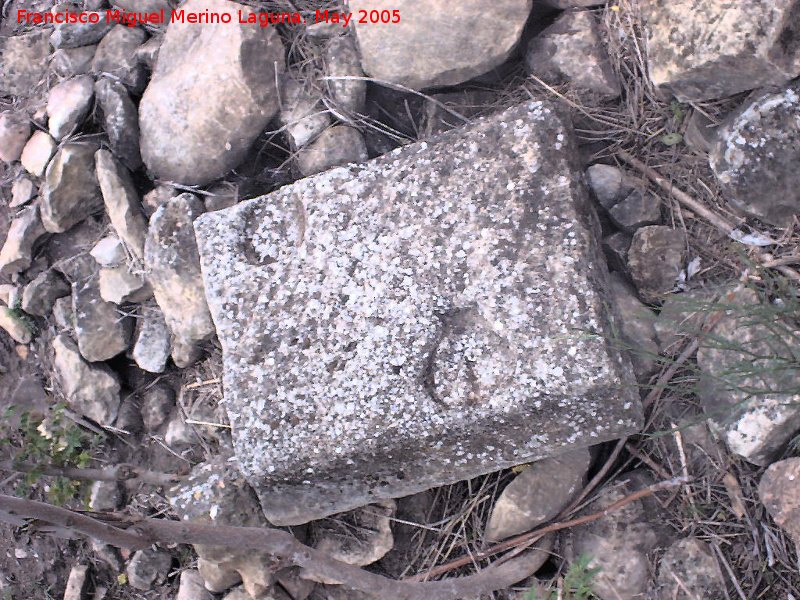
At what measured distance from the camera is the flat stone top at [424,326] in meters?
2.14

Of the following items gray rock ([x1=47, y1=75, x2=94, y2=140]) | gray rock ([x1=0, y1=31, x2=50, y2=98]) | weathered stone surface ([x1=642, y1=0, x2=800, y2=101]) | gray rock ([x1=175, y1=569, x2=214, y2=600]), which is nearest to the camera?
weathered stone surface ([x1=642, y1=0, x2=800, y2=101])

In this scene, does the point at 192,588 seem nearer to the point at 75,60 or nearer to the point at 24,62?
the point at 75,60

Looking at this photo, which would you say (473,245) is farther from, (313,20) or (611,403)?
(313,20)

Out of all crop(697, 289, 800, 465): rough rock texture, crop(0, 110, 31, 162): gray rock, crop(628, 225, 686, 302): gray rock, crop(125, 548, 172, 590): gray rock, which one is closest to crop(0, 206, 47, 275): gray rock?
crop(0, 110, 31, 162): gray rock

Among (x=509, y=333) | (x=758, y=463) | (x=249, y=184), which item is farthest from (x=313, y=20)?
(x=758, y=463)

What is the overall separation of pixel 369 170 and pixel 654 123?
0.88 metres

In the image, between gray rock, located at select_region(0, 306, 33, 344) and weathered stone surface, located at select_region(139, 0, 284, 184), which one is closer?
weathered stone surface, located at select_region(139, 0, 284, 184)

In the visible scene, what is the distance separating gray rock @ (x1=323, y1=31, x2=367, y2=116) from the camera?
270 centimetres

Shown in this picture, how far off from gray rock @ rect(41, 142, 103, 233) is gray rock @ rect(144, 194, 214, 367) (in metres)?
0.41

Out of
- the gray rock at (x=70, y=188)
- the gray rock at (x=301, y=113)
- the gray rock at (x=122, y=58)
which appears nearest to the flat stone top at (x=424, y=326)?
the gray rock at (x=301, y=113)

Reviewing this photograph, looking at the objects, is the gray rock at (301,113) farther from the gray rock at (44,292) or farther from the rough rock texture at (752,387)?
the rough rock texture at (752,387)

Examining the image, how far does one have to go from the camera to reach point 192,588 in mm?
2680

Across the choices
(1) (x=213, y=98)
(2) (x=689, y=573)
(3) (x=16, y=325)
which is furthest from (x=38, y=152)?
(2) (x=689, y=573)

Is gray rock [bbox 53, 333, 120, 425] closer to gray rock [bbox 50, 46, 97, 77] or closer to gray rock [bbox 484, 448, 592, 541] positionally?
gray rock [bbox 50, 46, 97, 77]
